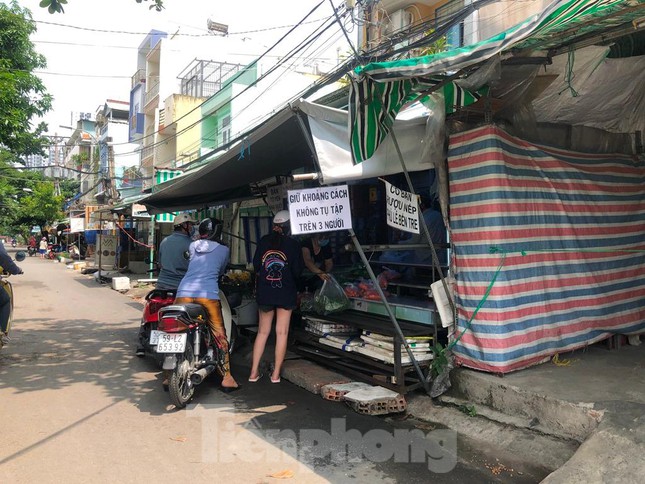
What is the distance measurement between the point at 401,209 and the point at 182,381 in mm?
2599

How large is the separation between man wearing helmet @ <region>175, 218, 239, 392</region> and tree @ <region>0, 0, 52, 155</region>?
8.97m

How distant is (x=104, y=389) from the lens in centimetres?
534

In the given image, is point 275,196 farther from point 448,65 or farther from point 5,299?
point 448,65

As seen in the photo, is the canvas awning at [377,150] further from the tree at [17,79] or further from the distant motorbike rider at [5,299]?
the tree at [17,79]

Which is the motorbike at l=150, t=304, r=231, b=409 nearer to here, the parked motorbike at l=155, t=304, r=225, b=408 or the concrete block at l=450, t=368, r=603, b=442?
the parked motorbike at l=155, t=304, r=225, b=408

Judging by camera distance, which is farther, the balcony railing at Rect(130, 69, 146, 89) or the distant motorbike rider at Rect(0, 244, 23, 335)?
the balcony railing at Rect(130, 69, 146, 89)

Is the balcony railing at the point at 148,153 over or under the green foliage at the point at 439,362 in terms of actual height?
over

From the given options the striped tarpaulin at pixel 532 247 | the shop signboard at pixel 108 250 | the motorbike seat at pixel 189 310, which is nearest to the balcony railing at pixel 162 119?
the shop signboard at pixel 108 250

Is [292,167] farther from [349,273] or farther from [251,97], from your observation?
[251,97]

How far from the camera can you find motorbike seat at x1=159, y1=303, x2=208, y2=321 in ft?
15.4

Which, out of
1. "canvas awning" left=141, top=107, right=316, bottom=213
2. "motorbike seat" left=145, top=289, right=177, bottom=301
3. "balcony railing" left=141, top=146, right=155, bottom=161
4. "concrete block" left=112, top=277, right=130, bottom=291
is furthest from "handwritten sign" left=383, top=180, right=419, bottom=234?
"balcony railing" left=141, top=146, right=155, bottom=161

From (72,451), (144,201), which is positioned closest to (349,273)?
(72,451)

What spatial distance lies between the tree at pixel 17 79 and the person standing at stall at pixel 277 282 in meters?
9.30

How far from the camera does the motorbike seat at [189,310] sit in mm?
4691
